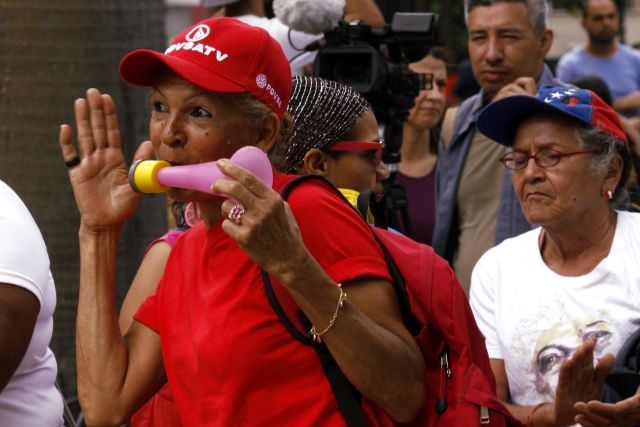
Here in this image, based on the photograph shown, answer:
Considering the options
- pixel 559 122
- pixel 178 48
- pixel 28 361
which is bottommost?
pixel 28 361

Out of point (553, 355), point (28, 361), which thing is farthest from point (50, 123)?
point (553, 355)

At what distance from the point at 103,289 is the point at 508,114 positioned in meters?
1.56

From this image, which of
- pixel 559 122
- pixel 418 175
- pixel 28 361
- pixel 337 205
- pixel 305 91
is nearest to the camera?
pixel 337 205

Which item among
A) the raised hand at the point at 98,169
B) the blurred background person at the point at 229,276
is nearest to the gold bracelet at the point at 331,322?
the blurred background person at the point at 229,276

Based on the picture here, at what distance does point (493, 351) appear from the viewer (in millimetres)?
3764

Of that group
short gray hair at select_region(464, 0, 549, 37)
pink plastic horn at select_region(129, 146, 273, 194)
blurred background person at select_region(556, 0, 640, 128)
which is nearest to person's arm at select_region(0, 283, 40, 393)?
pink plastic horn at select_region(129, 146, 273, 194)

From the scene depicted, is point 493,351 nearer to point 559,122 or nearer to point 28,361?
point 559,122

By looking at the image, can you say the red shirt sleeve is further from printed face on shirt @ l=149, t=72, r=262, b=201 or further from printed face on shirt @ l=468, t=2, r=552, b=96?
printed face on shirt @ l=468, t=2, r=552, b=96

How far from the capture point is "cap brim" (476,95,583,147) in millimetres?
3738

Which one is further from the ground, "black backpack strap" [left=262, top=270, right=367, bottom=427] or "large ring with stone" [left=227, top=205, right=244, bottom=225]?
"large ring with stone" [left=227, top=205, right=244, bottom=225]

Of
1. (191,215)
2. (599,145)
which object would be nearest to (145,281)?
(191,215)

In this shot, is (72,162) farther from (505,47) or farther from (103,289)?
(505,47)

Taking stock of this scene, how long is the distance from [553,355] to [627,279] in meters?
0.31

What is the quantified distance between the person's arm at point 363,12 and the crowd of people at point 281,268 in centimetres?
196
